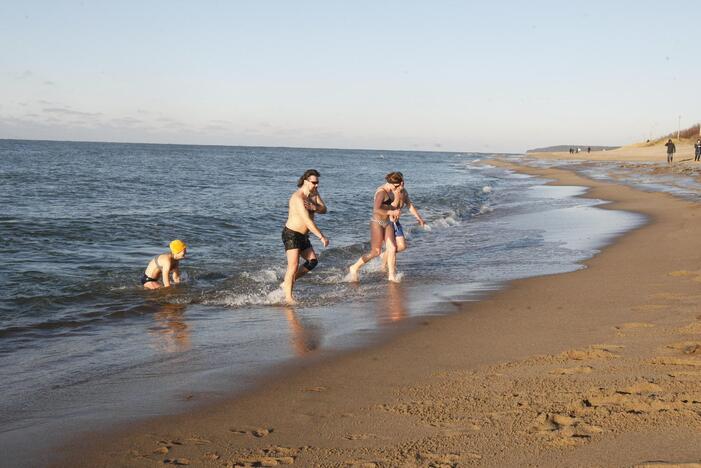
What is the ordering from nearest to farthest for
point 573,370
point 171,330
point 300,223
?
point 573,370, point 171,330, point 300,223

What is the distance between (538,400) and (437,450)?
3.10 feet

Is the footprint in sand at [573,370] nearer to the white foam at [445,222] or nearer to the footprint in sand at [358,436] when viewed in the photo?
the footprint in sand at [358,436]

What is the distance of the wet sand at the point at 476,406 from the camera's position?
11.1 ft

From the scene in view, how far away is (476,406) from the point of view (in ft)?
13.2

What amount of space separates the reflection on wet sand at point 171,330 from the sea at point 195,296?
0.10 feet

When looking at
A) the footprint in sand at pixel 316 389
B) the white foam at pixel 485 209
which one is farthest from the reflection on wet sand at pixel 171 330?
the white foam at pixel 485 209

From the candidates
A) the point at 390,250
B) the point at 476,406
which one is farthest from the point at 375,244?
the point at 476,406

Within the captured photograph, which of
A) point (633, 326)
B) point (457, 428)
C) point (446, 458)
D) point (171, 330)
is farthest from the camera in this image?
point (171, 330)

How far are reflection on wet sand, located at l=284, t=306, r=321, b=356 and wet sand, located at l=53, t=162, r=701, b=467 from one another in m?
0.50

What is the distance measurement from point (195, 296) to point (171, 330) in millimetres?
1956

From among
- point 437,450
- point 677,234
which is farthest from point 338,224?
point 437,450

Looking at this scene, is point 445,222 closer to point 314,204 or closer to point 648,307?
point 314,204

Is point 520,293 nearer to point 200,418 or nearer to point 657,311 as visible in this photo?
point 657,311

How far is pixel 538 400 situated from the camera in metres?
4.04
